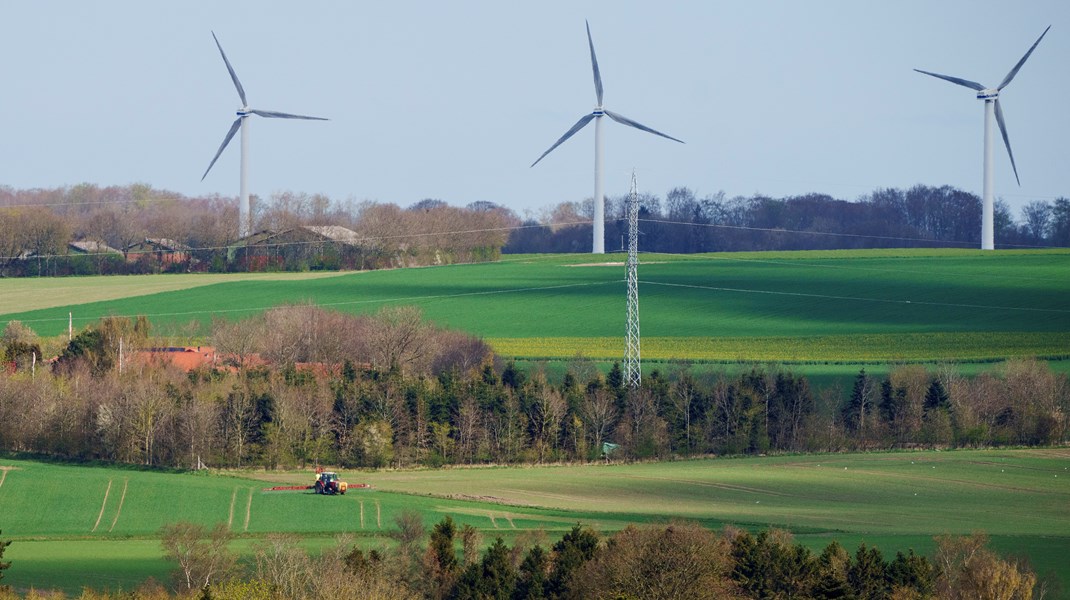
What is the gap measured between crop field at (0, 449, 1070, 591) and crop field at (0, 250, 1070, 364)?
2365 centimetres

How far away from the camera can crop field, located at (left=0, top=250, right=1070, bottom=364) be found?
313 ft

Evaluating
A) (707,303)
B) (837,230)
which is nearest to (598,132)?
(707,303)

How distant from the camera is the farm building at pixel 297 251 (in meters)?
134

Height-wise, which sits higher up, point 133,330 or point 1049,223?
point 1049,223

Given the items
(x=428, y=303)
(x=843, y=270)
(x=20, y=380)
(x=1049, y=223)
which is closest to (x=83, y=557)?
(x=20, y=380)

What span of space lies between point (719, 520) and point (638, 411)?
68.2 ft

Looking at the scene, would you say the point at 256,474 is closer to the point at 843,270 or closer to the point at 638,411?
the point at 638,411

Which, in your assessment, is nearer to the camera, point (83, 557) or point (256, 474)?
point (83, 557)

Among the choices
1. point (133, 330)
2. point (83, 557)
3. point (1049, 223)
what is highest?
point (1049, 223)

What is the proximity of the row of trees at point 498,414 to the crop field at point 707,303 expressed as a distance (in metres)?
11.6

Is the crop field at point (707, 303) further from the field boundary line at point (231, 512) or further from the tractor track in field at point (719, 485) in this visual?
the field boundary line at point (231, 512)

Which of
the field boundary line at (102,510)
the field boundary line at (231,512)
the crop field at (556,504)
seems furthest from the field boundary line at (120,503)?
the field boundary line at (231,512)

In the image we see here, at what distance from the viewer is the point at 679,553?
44969mm

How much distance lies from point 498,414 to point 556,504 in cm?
1676
